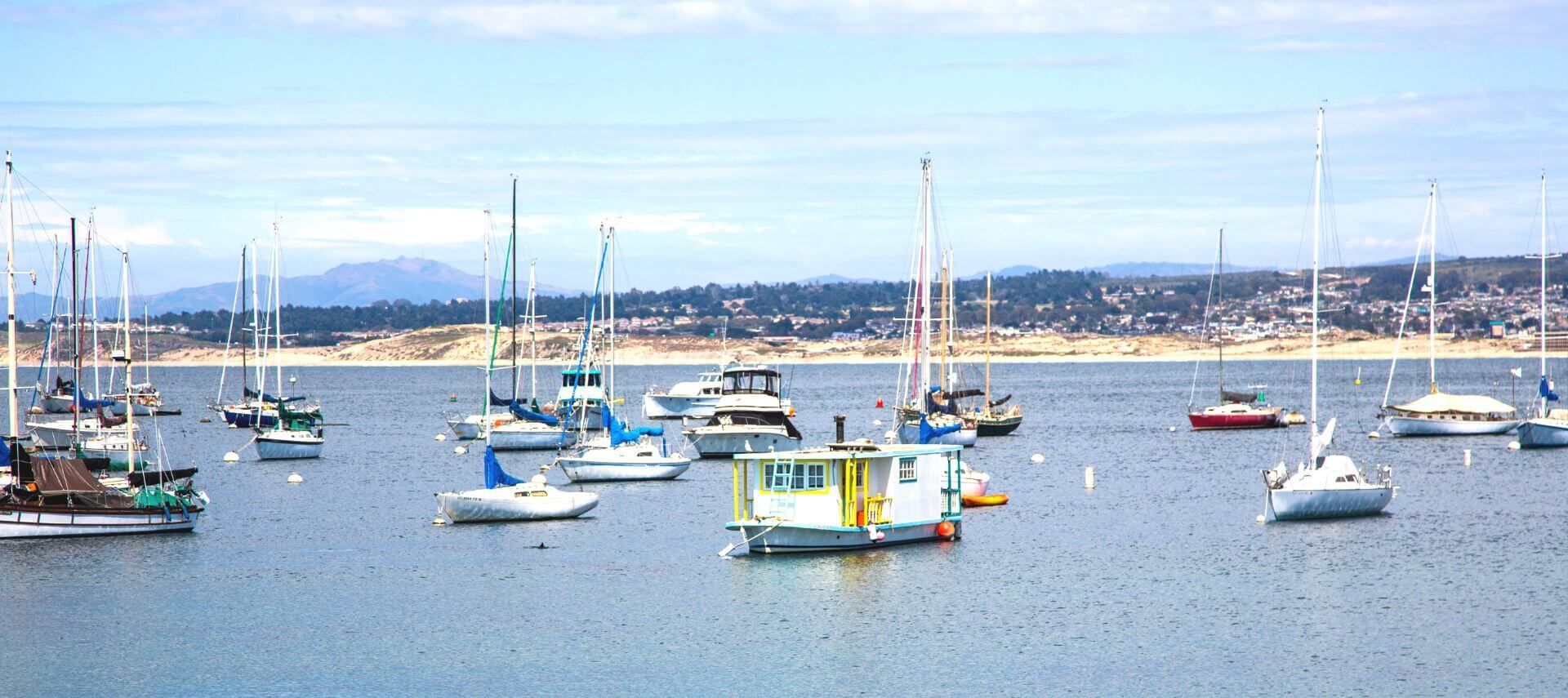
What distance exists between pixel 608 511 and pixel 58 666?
26949 mm

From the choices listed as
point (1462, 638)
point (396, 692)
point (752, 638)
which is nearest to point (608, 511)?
point (752, 638)

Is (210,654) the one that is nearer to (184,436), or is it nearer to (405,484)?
(405,484)

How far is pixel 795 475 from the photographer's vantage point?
47.5 m

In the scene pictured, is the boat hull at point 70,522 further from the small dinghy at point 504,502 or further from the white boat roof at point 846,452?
the white boat roof at point 846,452

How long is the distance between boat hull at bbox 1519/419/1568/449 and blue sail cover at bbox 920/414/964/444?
2855cm

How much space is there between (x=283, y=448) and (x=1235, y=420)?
56836 mm

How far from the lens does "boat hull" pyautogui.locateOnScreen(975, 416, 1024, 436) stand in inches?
3944

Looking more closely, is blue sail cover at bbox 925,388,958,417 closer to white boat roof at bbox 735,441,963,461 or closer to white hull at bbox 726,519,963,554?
white boat roof at bbox 735,441,963,461

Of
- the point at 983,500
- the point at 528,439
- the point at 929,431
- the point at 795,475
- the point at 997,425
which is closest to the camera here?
the point at 795,475

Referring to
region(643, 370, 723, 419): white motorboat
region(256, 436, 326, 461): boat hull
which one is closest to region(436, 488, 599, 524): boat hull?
region(256, 436, 326, 461): boat hull

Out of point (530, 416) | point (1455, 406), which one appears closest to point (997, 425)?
point (1455, 406)

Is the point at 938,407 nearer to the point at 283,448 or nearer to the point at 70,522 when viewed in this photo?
the point at 283,448

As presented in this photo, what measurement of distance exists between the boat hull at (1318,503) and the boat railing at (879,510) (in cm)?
1440

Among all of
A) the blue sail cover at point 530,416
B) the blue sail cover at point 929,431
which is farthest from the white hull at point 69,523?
the blue sail cover at point 530,416
